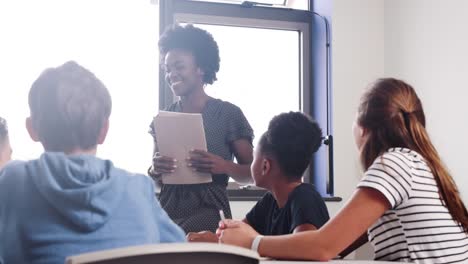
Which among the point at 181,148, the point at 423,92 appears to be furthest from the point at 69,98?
the point at 423,92

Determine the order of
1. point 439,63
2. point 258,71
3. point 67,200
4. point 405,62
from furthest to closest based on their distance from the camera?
point 258,71 < point 405,62 < point 439,63 < point 67,200

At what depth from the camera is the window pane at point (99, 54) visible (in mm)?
3076

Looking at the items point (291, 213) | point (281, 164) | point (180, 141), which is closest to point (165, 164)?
point (180, 141)

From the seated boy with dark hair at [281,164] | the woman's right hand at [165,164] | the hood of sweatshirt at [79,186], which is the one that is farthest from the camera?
the woman's right hand at [165,164]

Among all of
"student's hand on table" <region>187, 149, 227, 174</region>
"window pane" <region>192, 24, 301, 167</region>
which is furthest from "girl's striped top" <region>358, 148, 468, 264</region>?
"window pane" <region>192, 24, 301, 167</region>

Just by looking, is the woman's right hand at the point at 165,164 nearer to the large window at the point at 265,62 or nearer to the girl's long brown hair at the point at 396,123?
the girl's long brown hair at the point at 396,123

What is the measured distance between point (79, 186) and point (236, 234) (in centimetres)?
44

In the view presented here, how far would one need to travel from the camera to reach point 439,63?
3129 millimetres

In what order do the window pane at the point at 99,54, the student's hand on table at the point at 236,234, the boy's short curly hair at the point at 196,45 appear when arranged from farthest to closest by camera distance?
the window pane at the point at 99,54 < the boy's short curly hair at the point at 196,45 < the student's hand on table at the point at 236,234

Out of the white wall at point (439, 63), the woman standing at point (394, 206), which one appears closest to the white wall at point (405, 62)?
the white wall at point (439, 63)

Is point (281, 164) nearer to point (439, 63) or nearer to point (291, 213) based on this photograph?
point (291, 213)

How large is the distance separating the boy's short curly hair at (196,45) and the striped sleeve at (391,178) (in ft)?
3.68

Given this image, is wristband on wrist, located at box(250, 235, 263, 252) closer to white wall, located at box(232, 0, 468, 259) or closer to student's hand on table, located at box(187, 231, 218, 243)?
student's hand on table, located at box(187, 231, 218, 243)

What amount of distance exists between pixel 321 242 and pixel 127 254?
661mm
